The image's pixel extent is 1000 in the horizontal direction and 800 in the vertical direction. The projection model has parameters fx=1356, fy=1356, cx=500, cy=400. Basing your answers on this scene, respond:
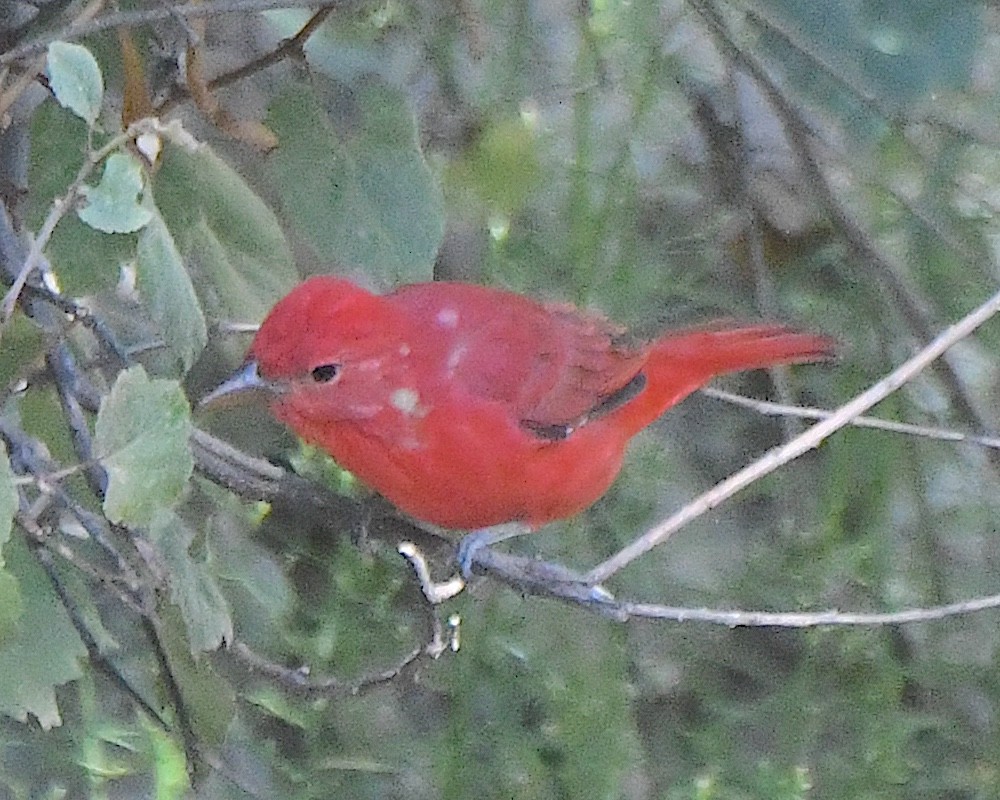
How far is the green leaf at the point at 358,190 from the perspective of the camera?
91 cm

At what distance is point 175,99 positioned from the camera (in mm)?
846

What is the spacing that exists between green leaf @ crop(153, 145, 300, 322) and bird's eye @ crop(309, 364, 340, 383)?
0.06 meters

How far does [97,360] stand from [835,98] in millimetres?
737

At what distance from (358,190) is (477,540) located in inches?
13.7

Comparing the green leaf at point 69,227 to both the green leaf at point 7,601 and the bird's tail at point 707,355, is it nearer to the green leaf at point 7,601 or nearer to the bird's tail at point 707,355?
the green leaf at point 7,601

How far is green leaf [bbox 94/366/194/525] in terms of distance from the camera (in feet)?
1.90

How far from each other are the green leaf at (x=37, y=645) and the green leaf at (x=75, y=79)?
27cm

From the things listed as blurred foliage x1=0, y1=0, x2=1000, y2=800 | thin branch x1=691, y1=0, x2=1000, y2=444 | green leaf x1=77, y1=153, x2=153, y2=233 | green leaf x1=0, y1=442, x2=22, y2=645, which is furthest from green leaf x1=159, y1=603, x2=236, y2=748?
thin branch x1=691, y1=0, x2=1000, y2=444

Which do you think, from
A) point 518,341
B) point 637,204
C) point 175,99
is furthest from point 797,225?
point 175,99

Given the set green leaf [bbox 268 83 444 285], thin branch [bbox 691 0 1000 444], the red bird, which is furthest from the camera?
thin branch [bbox 691 0 1000 444]

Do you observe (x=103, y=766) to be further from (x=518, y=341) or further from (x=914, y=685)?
(x=914, y=685)

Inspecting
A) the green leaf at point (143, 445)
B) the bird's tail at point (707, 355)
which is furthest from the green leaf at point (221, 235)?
the bird's tail at point (707, 355)

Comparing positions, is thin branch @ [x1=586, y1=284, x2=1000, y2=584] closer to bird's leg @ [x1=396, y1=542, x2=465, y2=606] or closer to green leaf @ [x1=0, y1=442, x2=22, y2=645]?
bird's leg @ [x1=396, y1=542, x2=465, y2=606]

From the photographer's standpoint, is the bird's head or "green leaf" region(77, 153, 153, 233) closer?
"green leaf" region(77, 153, 153, 233)
